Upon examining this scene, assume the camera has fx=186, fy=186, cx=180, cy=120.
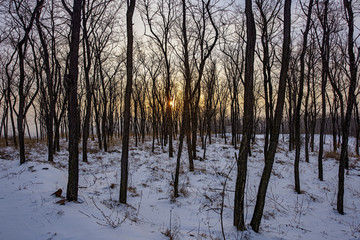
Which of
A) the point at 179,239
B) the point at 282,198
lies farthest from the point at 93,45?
the point at 282,198

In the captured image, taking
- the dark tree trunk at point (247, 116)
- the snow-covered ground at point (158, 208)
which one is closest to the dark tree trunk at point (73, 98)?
the snow-covered ground at point (158, 208)

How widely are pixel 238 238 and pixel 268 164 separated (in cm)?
169

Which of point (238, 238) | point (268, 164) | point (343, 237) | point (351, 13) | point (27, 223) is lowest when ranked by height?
point (343, 237)

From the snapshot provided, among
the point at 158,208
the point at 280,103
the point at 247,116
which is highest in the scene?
the point at 280,103

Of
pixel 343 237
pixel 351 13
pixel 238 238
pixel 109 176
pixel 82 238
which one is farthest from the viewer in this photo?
pixel 109 176

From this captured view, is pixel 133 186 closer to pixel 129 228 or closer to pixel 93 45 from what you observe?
pixel 129 228

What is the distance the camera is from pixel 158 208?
5457 millimetres

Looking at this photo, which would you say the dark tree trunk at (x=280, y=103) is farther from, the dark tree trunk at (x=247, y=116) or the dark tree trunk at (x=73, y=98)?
the dark tree trunk at (x=73, y=98)

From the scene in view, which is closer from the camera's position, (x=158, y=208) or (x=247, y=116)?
(x=247, y=116)

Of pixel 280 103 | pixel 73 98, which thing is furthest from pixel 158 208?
pixel 280 103

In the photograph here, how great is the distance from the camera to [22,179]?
227 inches

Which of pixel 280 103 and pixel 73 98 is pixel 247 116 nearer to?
pixel 280 103

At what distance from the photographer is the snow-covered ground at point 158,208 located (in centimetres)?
327

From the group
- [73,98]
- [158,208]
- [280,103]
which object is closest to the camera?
[280,103]
